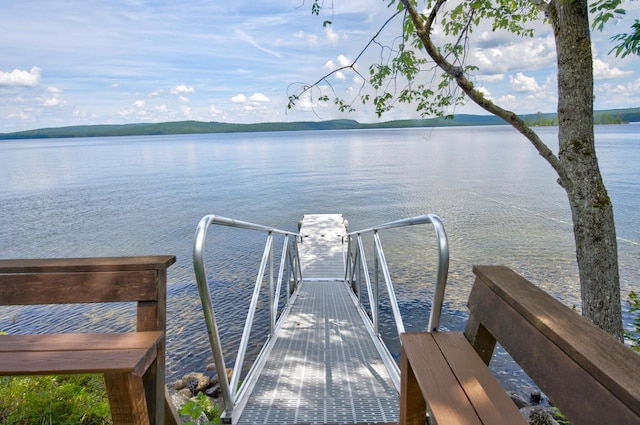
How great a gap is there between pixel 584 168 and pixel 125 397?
388 cm

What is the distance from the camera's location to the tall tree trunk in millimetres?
3305

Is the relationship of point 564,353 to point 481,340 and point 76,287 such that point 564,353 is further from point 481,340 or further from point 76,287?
point 76,287

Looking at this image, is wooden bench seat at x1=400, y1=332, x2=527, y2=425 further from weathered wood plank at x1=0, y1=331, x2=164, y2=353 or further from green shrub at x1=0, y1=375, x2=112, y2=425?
green shrub at x1=0, y1=375, x2=112, y2=425

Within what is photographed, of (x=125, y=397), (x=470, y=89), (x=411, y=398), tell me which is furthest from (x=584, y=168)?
(x=125, y=397)

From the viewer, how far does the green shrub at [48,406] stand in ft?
9.04

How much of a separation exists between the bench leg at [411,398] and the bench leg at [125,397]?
3.44 feet

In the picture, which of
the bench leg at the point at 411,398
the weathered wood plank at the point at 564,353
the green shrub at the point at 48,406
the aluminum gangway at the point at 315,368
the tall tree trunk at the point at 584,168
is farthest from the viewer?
the tall tree trunk at the point at 584,168

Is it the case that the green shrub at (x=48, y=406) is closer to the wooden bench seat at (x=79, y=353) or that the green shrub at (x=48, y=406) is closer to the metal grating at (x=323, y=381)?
the metal grating at (x=323, y=381)

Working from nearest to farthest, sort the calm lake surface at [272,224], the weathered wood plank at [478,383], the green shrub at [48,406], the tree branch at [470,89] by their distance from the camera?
the weathered wood plank at [478,383] → the green shrub at [48,406] → the tree branch at [470,89] → the calm lake surface at [272,224]

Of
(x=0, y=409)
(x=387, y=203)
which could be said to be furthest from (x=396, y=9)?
(x=387, y=203)

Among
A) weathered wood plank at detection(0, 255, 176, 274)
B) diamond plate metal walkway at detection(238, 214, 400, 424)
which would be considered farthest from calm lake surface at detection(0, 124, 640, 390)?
weathered wood plank at detection(0, 255, 176, 274)

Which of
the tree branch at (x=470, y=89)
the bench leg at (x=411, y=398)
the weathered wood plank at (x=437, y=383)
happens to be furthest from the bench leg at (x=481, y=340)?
the tree branch at (x=470, y=89)

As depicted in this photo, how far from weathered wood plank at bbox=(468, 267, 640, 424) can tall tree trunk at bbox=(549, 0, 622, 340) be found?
104 inches

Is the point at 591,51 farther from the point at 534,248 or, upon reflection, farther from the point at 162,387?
the point at 534,248
